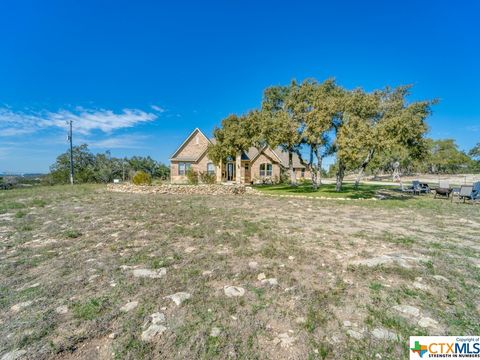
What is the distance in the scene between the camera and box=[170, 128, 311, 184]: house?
28609 millimetres

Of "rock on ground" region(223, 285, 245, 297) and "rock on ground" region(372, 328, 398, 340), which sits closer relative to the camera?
"rock on ground" region(372, 328, 398, 340)

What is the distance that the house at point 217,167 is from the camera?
28609 mm

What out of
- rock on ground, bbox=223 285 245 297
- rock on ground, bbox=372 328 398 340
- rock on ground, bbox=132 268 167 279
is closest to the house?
rock on ground, bbox=132 268 167 279

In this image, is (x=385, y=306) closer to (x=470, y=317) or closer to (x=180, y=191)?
(x=470, y=317)

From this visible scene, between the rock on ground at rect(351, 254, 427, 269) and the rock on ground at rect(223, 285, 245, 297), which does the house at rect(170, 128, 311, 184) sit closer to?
the rock on ground at rect(351, 254, 427, 269)

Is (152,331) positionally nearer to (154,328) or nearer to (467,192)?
(154,328)

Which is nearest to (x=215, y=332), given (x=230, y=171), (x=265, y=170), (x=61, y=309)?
(x=61, y=309)

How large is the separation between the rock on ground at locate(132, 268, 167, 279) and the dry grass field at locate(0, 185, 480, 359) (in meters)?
0.04

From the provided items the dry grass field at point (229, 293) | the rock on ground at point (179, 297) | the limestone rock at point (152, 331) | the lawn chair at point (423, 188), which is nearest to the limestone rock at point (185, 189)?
the dry grass field at point (229, 293)

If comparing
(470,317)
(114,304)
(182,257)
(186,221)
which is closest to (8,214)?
(186,221)

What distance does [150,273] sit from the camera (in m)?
3.48

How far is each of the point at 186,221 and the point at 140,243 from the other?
2.20m

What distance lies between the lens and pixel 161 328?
231cm

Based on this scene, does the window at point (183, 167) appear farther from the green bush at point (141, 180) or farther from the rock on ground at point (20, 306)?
the rock on ground at point (20, 306)
